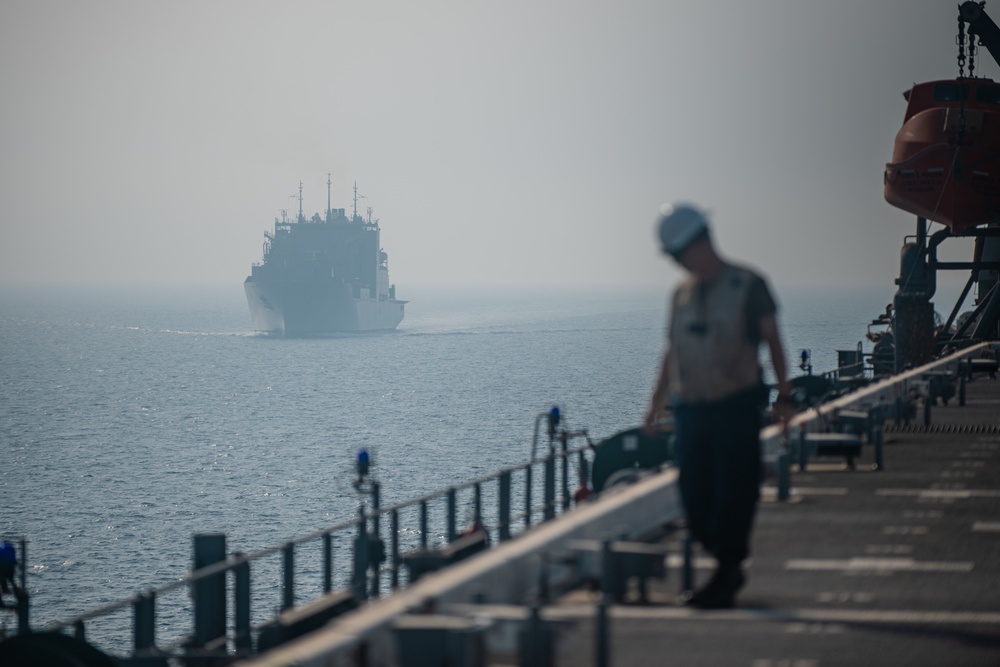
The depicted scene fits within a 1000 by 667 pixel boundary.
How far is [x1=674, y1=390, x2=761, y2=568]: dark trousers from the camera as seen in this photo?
271 inches

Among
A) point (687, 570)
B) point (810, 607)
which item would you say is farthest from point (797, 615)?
point (687, 570)

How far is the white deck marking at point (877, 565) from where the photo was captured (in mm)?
8727

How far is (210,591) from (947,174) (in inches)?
1609

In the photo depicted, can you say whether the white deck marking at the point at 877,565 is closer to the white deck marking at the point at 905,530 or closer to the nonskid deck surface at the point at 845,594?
the nonskid deck surface at the point at 845,594

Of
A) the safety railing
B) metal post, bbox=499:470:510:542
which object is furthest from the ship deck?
metal post, bbox=499:470:510:542

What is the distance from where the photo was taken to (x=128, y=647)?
41.8 metres

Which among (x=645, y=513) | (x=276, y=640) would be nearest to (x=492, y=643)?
(x=645, y=513)

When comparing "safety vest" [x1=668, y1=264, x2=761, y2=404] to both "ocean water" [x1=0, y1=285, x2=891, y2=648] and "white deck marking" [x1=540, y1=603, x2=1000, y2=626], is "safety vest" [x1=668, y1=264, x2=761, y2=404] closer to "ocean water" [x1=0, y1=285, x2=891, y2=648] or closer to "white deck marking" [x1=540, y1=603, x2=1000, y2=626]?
"white deck marking" [x1=540, y1=603, x2=1000, y2=626]

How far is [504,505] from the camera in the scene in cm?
1817

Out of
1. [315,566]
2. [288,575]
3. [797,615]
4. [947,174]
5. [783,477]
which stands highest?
[947,174]

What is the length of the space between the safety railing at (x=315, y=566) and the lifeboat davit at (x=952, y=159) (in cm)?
1598

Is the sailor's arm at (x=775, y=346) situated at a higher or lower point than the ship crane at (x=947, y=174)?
lower

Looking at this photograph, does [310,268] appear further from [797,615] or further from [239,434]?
[797,615]

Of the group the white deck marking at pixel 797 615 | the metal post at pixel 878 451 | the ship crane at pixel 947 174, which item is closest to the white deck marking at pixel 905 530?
the white deck marking at pixel 797 615
